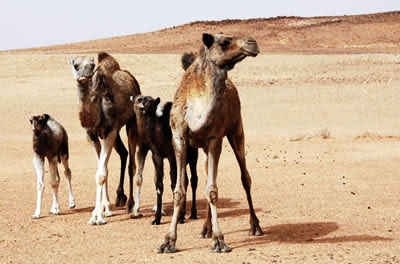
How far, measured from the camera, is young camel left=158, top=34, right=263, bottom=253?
9.29m

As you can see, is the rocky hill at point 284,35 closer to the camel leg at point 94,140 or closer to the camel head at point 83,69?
the camel leg at point 94,140

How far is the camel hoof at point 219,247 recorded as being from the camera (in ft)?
30.5

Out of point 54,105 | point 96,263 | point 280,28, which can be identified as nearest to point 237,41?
point 96,263

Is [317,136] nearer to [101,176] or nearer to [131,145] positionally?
[131,145]

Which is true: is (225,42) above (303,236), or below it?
above

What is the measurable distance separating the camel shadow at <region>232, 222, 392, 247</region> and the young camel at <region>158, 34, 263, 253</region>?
3.06 feet

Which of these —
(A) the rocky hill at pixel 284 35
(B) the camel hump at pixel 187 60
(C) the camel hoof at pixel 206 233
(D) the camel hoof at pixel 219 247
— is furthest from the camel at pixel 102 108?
(A) the rocky hill at pixel 284 35

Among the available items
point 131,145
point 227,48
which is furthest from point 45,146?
point 227,48

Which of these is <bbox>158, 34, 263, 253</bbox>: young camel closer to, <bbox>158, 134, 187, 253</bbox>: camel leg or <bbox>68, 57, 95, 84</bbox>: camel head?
<bbox>158, 134, 187, 253</bbox>: camel leg

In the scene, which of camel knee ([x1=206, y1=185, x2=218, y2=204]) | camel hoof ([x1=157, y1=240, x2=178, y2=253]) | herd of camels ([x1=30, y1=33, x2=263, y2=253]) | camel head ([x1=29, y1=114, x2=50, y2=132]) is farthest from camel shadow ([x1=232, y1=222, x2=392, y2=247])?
camel head ([x1=29, y1=114, x2=50, y2=132])

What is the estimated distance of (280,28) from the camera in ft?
251

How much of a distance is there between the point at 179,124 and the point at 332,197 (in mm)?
5203

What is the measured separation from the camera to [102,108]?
12.1 metres

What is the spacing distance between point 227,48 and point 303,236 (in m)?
2.92
